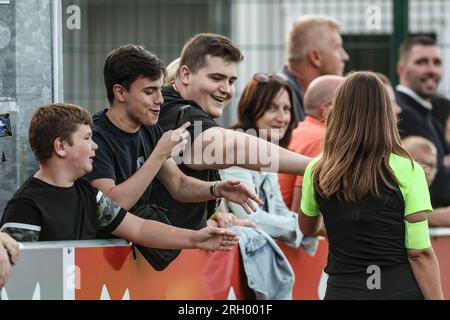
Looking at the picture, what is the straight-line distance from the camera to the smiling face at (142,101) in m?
5.03

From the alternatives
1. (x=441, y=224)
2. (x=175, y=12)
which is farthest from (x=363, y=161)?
(x=175, y=12)

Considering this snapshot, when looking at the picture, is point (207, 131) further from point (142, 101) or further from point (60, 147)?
point (60, 147)

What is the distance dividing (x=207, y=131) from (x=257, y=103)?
1.41 metres

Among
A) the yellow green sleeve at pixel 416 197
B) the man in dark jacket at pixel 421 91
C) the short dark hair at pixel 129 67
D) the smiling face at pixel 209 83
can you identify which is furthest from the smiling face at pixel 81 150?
the man in dark jacket at pixel 421 91

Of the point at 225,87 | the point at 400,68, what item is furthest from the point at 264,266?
the point at 400,68

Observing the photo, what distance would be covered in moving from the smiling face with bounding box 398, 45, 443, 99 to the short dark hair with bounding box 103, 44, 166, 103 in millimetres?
4391

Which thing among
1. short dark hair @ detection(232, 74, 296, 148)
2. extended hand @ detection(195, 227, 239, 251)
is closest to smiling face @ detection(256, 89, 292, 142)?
short dark hair @ detection(232, 74, 296, 148)

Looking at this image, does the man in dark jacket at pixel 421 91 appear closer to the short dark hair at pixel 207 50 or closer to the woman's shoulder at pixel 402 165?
the short dark hair at pixel 207 50

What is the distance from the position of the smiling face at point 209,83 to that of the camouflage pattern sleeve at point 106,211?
110cm

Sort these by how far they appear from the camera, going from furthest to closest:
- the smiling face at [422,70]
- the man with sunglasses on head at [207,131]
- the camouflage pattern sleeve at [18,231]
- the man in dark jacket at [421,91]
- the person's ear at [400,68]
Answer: the person's ear at [400,68]
the smiling face at [422,70]
the man in dark jacket at [421,91]
the man with sunglasses on head at [207,131]
the camouflage pattern sleeve at [18,231]

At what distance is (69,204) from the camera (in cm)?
457

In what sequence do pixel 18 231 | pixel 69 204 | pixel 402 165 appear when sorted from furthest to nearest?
pixel 402 165
pixel 69 204
pixel 18 231
